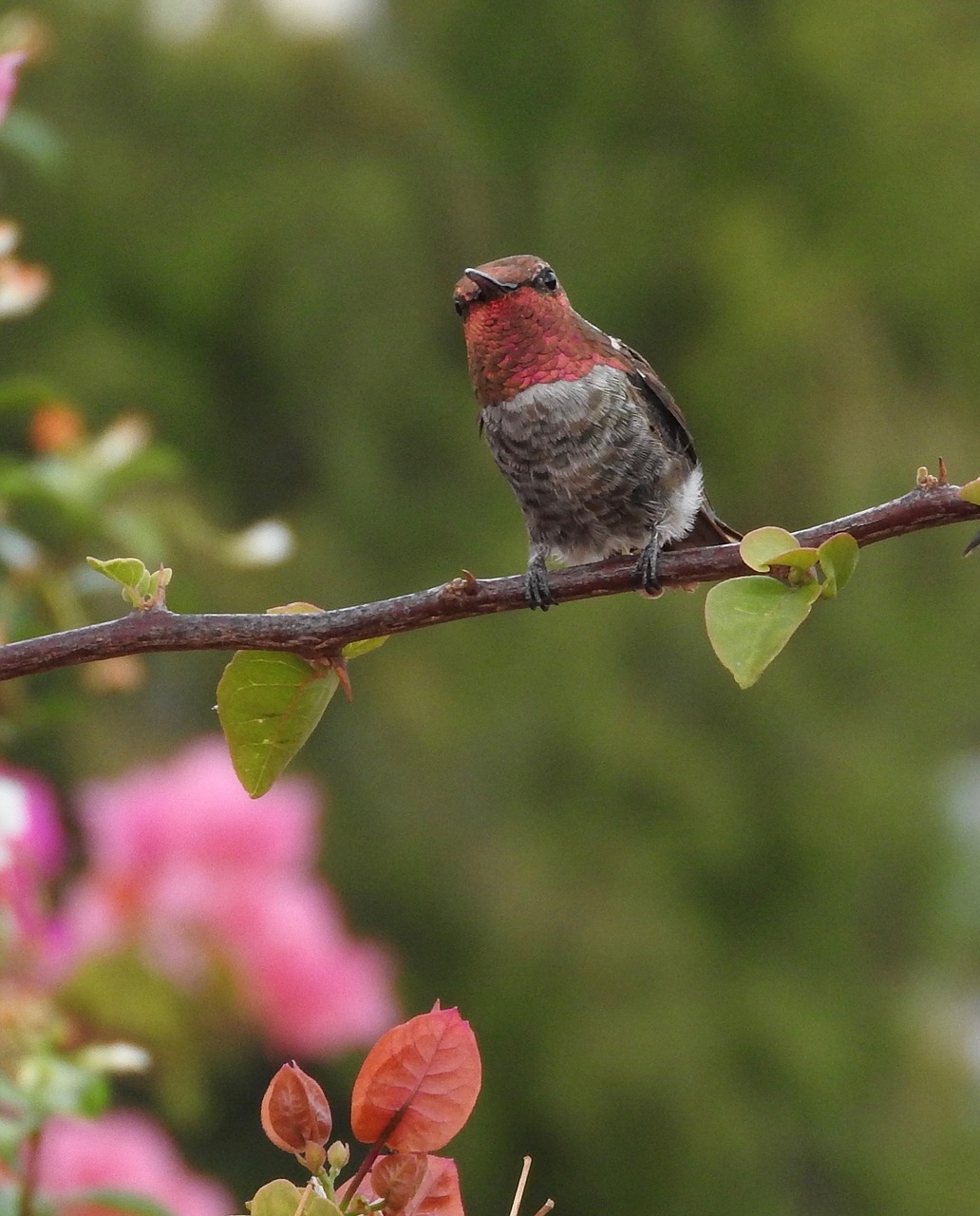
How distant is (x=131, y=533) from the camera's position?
147 centimetres

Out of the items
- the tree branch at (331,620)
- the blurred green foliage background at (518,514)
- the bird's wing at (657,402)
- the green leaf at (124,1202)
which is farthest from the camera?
the blurred green foliage background at (518,514)

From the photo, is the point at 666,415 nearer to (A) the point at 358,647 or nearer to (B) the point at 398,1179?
(A) the point at 358,647

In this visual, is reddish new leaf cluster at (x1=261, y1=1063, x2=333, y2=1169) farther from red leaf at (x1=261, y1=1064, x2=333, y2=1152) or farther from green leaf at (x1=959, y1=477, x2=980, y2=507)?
green leaf at (x1=959, y1=477, x2=980, y2=507)

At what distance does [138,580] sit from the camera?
0.75 metres

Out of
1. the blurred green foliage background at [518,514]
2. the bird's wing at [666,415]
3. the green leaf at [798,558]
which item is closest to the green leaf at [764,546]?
the green leaf at [798,558]

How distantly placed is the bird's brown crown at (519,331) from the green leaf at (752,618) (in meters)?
0.55

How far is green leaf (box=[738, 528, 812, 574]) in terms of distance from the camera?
736mm

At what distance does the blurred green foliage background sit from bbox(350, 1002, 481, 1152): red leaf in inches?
115

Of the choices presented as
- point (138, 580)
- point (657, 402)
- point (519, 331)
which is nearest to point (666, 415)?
point (657, 402)

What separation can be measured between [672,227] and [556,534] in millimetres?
3431

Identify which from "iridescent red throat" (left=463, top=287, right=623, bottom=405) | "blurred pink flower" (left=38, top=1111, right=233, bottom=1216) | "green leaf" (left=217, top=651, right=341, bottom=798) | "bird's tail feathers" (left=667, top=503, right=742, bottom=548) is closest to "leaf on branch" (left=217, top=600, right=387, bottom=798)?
"green leaf" (left=217, top=651, right=341, bottom=798)

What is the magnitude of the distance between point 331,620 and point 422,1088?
25cm

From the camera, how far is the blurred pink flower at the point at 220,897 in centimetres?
168

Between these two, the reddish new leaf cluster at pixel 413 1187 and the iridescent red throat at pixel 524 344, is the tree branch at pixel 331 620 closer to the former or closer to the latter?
the reddish new leaf cluster at pixel 413 1187
